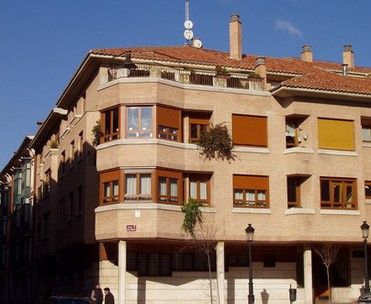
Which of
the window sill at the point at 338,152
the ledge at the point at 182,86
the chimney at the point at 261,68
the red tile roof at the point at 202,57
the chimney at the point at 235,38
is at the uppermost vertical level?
the chimney at the point at 235,38

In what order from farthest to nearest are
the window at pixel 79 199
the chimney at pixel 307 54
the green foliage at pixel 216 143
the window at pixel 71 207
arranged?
the chimney at pixel 307 54, the window at pixel 71 207, the window at pixel 79 199, the green foliage at pixel 216 143

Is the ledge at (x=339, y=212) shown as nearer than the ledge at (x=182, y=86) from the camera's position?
No

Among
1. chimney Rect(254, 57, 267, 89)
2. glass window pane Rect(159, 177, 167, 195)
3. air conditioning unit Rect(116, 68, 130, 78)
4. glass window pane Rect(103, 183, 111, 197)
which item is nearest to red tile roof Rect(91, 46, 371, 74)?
chimney Rect(254, 57, 267, 89)

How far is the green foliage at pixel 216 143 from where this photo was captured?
33594 mm

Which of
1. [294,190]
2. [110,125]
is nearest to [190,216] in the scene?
[110,125]

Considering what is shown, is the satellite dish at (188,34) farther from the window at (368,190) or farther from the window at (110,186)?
the window at (110,186)

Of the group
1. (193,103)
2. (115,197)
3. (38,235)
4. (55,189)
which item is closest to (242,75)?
(193,103)

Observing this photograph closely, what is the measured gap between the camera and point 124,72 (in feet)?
108

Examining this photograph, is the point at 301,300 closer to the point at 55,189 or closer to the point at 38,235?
the point at 55,189

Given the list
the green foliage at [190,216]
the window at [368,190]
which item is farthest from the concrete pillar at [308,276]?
the green foliage at [190,216]

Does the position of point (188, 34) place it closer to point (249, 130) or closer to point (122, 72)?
point (249, 130)

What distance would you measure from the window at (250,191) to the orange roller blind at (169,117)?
3.70 metres

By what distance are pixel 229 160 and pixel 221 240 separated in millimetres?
3636

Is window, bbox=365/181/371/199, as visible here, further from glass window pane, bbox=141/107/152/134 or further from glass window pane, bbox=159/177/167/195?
glass window pane, bbox=141/107/152/134
